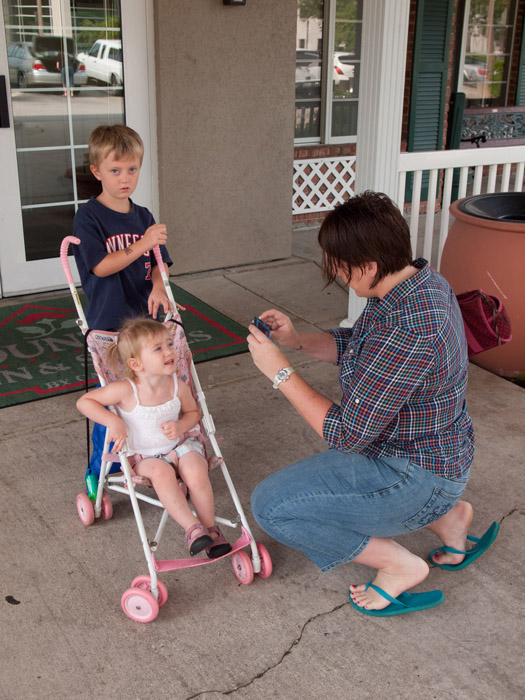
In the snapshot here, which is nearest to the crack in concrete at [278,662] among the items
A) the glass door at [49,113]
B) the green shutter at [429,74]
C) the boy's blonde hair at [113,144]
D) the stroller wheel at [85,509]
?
the stroller wheel at [85,509]

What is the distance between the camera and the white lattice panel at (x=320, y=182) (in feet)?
24.4

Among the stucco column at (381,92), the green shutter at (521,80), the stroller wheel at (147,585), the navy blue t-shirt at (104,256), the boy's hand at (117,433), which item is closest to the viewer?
the stroller wheel at (147,585)

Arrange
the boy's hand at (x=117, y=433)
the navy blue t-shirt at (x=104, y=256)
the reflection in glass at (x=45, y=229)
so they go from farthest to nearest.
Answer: the reflection in glass at (x=45, y=229) < the navy blue t-shirt at (x=104, y=256) < the boy's hand at (x=117, y=433)

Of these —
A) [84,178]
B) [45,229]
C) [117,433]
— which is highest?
[84,178]

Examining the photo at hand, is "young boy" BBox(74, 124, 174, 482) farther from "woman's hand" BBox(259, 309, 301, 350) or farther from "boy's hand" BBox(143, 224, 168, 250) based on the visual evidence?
"woman's hand" BBox(259, 309, 301, 350)

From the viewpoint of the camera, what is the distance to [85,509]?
2.86 m

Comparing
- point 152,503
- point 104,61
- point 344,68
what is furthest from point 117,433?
point 344,68

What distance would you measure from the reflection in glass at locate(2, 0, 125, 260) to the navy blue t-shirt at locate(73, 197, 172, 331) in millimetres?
2366

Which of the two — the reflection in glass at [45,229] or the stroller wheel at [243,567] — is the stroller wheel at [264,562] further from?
the reflection in glass at [45,229]

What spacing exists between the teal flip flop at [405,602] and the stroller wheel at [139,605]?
688 millimetres

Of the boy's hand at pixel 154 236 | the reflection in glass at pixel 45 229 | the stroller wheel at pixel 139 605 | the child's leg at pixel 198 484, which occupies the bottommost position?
the stroller wheel at pixel 139 605

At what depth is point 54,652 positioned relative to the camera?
229 centimetres

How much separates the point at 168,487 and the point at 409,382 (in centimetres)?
98

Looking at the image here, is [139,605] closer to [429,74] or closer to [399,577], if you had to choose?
[399,577]
